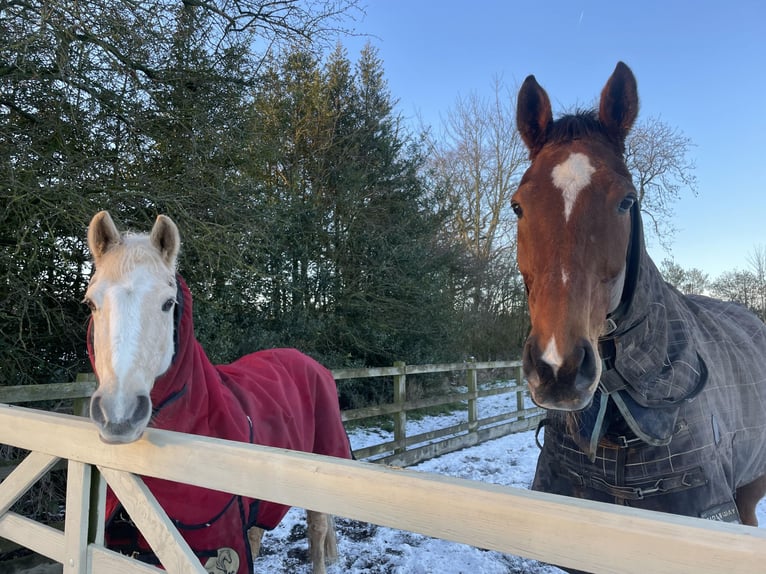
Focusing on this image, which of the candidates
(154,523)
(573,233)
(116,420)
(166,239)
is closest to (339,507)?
(154,523)

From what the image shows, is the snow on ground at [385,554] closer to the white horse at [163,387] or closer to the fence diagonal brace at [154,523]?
the white horse at [163,387]

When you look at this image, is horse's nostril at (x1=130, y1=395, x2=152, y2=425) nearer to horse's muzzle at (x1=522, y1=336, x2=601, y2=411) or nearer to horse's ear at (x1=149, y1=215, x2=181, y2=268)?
horse's ear at (x1=149, y1=215, x2=181, y2=268)

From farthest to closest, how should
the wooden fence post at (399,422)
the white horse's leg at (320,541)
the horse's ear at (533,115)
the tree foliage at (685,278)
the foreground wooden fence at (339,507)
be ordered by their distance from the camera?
the tree foliage at (685,278)
the wooden fence post at (399,422)
the white horse's leg at (320,541)
the horse's ear at (533,115)
the foreground wooden fence at (339,507)

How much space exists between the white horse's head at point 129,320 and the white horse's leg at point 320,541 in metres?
1.94

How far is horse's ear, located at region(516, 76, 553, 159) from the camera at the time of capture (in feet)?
5.74

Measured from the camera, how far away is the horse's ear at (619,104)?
64.0 inches

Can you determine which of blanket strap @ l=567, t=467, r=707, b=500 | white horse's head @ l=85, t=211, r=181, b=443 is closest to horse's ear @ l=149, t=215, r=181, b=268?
white horse's head @ l=85, t=211, r=181, b=443

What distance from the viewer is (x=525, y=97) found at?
69.9 inches

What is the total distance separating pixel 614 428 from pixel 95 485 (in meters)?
1.77

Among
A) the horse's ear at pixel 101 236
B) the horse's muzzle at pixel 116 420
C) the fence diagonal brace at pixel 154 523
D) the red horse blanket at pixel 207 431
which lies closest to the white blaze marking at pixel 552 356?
the fence diagonal brace at pixel 154 523

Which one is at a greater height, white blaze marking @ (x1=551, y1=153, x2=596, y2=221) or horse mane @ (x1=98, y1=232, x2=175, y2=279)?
white blaze marking @ (x1=551, y1=153, x2=596, y2=221)

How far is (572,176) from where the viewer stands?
1472 millimetres

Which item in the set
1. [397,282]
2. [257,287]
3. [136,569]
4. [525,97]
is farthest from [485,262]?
[136,569]

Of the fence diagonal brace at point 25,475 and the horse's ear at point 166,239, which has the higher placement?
the horse's ear at point 166,239
